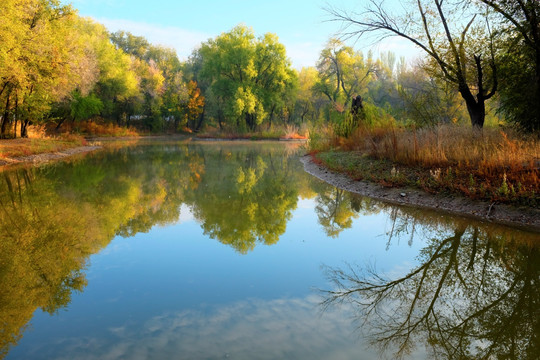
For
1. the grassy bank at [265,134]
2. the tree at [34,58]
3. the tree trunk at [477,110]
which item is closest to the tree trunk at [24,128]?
the tree at [34,58]

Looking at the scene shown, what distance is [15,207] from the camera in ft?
31.3

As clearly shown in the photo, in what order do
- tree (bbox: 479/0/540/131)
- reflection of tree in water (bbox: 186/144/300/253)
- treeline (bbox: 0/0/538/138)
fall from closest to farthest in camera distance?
reflection of tree in water (bbox: 186/144/300/253) → tree (bbox: 479/0/540/131) → treeline (bbox: 0/0/538/138)

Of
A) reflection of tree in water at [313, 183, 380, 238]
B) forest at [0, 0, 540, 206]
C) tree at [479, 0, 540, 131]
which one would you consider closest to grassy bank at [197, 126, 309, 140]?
forest at [0, 0, 540, 206]

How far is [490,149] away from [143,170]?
551 inches

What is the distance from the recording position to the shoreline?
25.4 feet

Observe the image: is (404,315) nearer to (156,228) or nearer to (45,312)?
(45,312)

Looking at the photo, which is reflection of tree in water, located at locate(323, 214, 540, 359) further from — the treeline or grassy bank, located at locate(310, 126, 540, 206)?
the treeline

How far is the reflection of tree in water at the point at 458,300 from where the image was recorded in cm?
385

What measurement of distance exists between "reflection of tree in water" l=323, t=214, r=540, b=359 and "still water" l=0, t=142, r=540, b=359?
0.02 meters

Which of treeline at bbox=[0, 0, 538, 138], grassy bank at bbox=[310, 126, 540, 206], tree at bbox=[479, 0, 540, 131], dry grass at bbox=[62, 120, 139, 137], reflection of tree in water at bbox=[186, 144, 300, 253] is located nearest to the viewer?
reflection of tree in water at bbox=[186, 144, 300, 253]

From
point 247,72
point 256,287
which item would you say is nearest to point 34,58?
point 256,287

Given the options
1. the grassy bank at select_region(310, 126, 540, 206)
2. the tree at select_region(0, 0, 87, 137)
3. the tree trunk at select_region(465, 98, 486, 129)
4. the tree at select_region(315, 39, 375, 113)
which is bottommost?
the grassy bank at select_region(310, 126, 540, 206)

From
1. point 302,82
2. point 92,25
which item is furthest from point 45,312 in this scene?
point 302,82

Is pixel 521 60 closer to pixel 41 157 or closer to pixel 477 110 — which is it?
pixel 477 110
